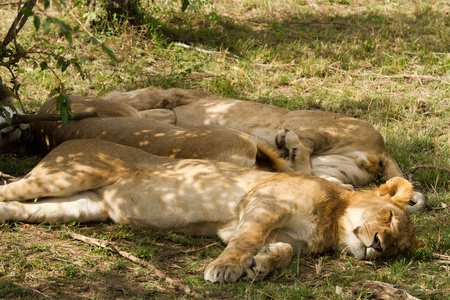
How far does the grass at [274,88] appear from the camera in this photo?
12.0 ft

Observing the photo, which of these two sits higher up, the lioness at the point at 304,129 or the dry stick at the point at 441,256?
the lioness at the point at 304,129

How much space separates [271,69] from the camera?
9.16m

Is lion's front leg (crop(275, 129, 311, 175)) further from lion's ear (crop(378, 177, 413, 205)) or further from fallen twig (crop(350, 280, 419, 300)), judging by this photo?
fallen twig (crop(350, 280, 419, 300))

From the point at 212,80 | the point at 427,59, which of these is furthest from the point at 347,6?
the point at 212,80

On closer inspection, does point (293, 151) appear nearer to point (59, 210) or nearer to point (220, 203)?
point (220, 203)

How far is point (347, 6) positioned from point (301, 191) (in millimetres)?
9304

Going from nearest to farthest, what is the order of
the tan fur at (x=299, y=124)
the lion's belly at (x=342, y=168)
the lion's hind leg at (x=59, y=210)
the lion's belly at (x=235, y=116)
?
1. the lion's hind leg at (x=59, y=210)
2. the lion's belly at (x=342, y=168)
3. the tan fur at (x=299, y=124)
4. the lion's belly at (x=235, y=116)

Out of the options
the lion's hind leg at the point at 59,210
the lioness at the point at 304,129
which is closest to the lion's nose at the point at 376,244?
the lioness at the point at 304,129

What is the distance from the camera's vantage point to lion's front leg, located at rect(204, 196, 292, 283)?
3.54 metres

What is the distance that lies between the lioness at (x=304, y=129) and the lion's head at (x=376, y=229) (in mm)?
1285

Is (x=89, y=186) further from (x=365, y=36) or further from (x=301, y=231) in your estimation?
(x=365, y=36)

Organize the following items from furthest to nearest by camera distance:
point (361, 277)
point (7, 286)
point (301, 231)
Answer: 1. point (301, 231)
2. point (361, 277)
3. point (7, 286)

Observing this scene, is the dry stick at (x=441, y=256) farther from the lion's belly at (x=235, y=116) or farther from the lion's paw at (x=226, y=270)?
the lion's belly at (x=235, y=116)

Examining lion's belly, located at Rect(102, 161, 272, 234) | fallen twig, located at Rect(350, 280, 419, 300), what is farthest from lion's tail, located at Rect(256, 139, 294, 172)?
fallen twig, located at Rect(350, 280, 419, 300)
